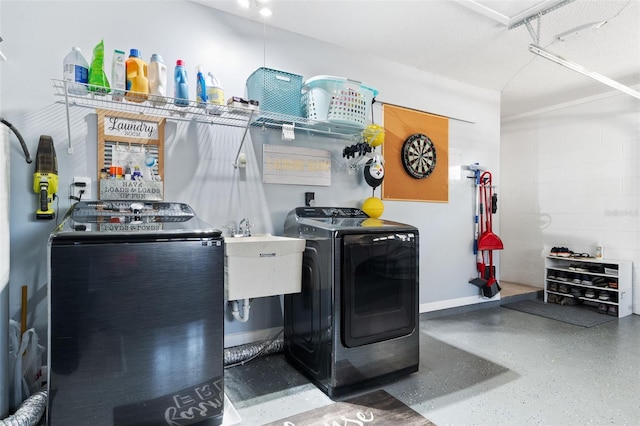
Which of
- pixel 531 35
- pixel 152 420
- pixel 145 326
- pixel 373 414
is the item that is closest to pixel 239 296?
pixel 145 326

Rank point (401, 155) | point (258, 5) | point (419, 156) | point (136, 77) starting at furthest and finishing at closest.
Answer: point (419, 156) < point (401, 155) < point (258, 5) < point (136, 77)

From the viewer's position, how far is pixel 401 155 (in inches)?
137

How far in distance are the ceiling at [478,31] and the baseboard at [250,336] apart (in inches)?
97.3

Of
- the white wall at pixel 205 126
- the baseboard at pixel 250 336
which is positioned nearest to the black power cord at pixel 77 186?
the white wall at pixel 205 126

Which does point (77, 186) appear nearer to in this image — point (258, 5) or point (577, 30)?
point (258, 5)

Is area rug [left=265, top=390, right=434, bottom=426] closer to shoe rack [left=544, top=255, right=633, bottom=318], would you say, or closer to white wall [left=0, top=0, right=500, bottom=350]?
white wall [left=0, top=0, right=500, bottom=350]

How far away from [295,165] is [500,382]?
2.17 metres

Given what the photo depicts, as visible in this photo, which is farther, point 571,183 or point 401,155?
point 571,183

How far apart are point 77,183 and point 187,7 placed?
146 centimetres

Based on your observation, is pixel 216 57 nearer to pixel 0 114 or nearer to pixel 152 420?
pixel 0 114

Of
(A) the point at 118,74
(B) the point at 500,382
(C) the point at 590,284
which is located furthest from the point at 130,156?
(C) the point at 590,284

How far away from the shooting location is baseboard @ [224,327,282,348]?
8.35 feet

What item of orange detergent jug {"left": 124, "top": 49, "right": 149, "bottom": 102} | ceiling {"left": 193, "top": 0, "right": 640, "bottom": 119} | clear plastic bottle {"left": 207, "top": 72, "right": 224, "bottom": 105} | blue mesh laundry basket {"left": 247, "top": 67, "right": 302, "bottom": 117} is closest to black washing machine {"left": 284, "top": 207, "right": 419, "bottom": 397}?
blue mesh laundry basket {"left": 247, "top": 67, "right": 302, "bottom": 117}

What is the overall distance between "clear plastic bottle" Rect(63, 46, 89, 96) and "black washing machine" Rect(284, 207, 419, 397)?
1.54 m
